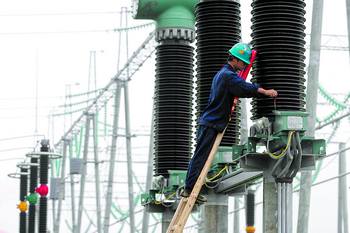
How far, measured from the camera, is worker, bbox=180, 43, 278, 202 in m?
8.59

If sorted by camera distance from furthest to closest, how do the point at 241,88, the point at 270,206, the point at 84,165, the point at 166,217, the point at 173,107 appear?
1. the point at 84,165
2. the point at 173,107
3. the point at 166,217
4. the point at 270,206
5. the point at 241,88

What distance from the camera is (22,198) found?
26.3 meters

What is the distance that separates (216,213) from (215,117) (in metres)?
3.71

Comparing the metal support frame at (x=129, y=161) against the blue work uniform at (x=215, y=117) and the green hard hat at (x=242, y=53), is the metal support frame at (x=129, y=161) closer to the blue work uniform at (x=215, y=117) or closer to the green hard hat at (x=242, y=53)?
the blue work uniform at (x=215, y=117)

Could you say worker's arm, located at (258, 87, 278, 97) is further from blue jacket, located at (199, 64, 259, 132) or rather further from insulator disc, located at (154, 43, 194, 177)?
insulator disc, located at (154, 43, 194, 177)

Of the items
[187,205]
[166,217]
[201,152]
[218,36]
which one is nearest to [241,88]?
[201,152]

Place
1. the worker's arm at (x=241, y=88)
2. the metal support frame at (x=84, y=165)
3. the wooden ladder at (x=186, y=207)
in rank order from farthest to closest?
1. the metal support frame at (x=84, y=165)
2. the worker's arm at (x=241, y=88)
3. the wooden ladder at (x=186, y=207)

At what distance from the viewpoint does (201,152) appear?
8.78 metres

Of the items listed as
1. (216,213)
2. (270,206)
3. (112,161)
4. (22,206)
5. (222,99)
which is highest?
(222,99)

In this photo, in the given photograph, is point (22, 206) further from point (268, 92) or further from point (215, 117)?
point (268, 92)

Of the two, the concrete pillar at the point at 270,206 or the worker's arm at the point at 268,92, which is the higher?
the worker's arm at the point at 268,92

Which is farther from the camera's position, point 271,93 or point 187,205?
point 271,93

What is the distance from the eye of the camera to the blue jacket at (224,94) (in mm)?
8570

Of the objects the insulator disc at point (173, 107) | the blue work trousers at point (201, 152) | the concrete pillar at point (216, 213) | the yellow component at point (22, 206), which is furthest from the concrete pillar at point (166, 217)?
the yellow component at point (22, 206)
